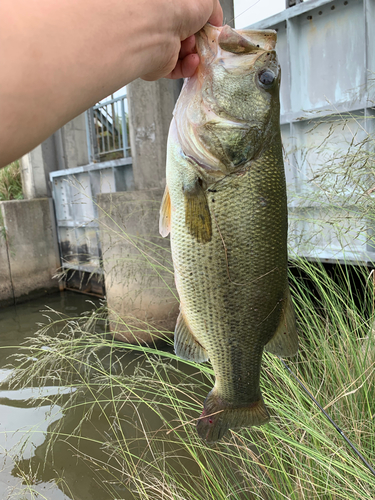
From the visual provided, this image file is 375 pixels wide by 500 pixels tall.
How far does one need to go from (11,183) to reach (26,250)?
6.96 feet

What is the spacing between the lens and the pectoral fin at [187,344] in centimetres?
135

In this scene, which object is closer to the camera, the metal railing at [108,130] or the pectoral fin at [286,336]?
the pectoral fin at [286,336]

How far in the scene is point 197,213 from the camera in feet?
4.04

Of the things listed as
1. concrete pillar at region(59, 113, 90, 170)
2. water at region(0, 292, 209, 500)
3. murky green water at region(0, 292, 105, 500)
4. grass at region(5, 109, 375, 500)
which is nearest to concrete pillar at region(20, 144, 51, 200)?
concrete pillar at region(59, 113, 90, 170)

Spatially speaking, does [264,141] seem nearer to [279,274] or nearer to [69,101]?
[279,274]

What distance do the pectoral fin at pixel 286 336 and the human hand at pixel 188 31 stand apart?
83 centimetres

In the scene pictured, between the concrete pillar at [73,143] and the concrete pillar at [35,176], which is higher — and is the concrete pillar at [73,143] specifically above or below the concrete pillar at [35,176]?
above

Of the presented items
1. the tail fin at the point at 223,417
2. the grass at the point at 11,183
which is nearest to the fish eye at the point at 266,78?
the tail fin at the point at 223,417

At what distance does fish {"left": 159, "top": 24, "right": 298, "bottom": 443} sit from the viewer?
1.22 m

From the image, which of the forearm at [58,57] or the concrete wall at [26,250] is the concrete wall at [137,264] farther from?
the forearm at [58,57]

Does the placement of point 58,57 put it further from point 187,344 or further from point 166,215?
point 187,344

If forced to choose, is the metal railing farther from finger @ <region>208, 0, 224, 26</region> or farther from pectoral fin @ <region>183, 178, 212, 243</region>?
pectoral fin @ <region>183, 178, 212, 243</region>

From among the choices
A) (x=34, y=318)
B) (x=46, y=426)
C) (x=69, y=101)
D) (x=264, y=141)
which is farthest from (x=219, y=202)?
(x=34, y=318)

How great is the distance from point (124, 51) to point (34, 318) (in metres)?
7.06
